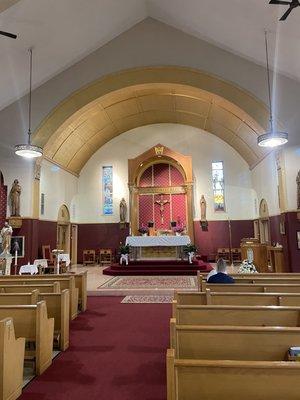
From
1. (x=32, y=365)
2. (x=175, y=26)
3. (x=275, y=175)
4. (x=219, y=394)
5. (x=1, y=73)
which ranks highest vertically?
(x=175, y=26)

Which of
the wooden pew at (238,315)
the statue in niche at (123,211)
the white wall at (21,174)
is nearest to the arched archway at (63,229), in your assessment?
the statue in niche at (123,211)

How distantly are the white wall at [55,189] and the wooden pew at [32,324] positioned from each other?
25.4 ft

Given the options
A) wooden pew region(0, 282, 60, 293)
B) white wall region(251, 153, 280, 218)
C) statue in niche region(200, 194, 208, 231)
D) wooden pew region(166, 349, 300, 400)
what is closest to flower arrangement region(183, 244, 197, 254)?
statue in niche region(200, 194, 208, 231)

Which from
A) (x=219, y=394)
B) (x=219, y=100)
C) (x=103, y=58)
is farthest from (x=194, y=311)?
(x=103, y=58)

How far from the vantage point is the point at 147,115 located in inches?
508

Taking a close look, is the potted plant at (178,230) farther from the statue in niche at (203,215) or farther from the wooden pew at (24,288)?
the wooden pew at (24,288)

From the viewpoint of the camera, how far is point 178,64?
912cm

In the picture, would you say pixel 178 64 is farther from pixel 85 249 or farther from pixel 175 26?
pixel 85 249

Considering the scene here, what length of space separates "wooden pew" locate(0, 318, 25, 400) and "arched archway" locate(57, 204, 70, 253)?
31.3 ft

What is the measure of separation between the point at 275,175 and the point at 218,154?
13.4ft

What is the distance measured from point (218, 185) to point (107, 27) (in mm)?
7563

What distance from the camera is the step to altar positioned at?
1030 cm

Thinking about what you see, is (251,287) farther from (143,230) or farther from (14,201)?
(143,230)

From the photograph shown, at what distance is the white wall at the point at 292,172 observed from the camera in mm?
8461
